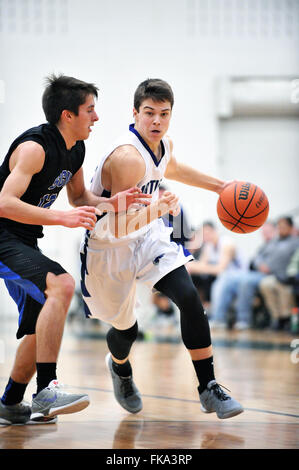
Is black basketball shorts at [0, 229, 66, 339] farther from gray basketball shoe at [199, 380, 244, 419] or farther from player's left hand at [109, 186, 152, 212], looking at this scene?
gray basketball shoe at [199, 380, 244, 419]

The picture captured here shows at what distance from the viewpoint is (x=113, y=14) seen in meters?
11.5

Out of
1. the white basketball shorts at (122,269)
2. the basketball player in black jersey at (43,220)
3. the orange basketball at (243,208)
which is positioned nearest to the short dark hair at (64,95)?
the basketball player in black jersey at (43,220)

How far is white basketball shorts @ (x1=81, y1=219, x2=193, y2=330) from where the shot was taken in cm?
336

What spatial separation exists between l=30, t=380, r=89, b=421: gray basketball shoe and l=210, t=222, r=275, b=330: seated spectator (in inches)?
255

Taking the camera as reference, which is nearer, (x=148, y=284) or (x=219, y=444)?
(x=219, y=444)

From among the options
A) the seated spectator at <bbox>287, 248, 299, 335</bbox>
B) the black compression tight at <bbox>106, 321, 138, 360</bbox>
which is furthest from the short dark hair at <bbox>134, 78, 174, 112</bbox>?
the seated spectator at <bbox>287, 248, 299, 335</bbox>

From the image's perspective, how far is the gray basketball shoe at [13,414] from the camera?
10.5 ft

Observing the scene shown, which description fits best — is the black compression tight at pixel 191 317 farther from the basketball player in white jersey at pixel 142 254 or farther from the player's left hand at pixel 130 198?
the player's left hand at pixel 130 198

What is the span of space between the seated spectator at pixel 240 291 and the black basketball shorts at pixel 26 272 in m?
6.22

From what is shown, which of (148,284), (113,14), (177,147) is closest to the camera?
(148,284)

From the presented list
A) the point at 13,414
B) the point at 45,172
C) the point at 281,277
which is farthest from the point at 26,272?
the point at 281,277

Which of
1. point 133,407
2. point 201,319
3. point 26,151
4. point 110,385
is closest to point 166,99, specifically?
point 26,151
